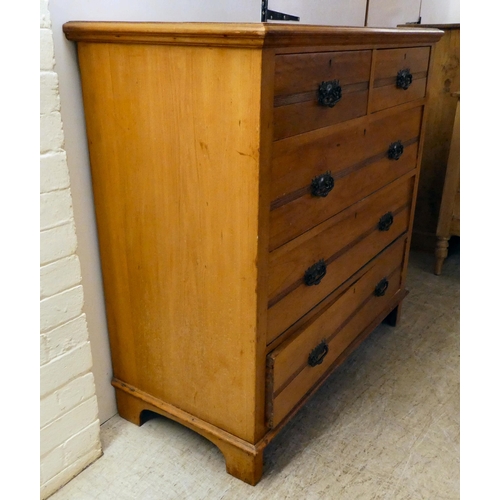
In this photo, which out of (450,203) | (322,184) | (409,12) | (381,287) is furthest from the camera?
(409,12)

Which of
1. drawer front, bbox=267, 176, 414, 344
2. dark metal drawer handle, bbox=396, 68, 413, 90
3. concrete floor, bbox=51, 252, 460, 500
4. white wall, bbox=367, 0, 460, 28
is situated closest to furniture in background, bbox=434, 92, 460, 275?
white wall, bbox=367, 0, 460, 28

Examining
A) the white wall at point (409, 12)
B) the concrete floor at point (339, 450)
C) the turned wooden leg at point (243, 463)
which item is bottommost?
the concrete floor at point (339, 450)

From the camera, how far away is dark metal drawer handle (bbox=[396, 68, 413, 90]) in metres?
1.46

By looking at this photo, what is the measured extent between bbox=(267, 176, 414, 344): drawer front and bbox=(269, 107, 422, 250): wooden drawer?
0.11ft

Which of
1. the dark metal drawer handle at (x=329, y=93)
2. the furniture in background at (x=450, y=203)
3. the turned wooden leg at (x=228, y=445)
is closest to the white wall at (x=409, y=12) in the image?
the furniture in background at (x=450, y=203)

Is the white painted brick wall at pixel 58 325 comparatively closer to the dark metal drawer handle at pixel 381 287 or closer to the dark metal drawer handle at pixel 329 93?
the dark metal drawer handle at pixel 329 93

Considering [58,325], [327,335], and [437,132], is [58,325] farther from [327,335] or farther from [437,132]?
[437,132]

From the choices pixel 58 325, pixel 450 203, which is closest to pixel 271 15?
pixel 58 325

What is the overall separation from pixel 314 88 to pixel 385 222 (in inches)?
26.2

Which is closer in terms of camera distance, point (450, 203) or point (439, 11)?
point (450, 203)

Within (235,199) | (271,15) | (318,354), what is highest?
(271,15)

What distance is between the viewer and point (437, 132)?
2412 millimetres

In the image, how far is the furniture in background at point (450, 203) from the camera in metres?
2.28
